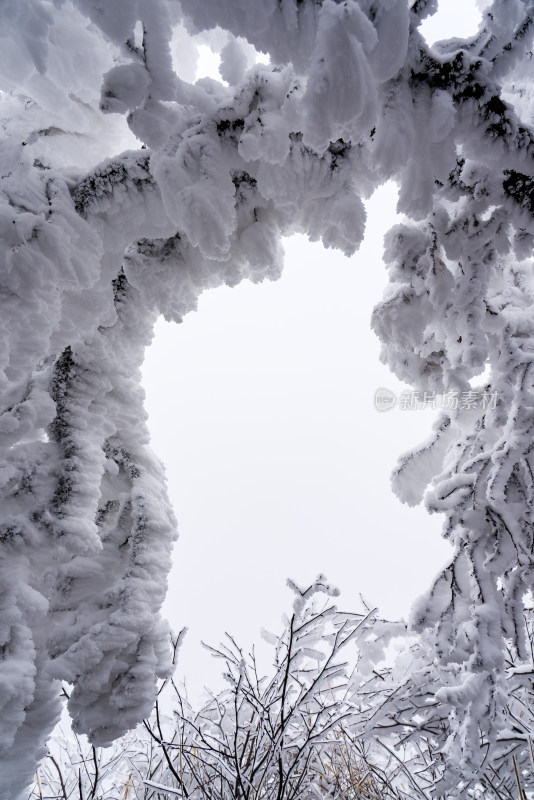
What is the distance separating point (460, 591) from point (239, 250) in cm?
224

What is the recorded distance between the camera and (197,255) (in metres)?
2.27

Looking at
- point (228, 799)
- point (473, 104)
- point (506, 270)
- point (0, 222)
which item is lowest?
point (228, 799)

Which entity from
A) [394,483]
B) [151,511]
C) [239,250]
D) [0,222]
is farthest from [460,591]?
[0,222]

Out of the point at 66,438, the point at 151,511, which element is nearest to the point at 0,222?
the point at 66,438

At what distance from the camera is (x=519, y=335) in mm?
2420

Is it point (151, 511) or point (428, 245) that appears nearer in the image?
point (428, 245)

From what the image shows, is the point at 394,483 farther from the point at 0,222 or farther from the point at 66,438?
the point at 0,222

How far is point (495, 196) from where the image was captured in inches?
70.2

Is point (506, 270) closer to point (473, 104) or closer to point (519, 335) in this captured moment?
point (519, 335)

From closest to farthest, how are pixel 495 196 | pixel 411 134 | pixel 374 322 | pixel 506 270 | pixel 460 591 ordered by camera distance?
pixel 411 134 → pixel 495 196 → pixel 374 322 → pixel 460 591 → pixel 506 270

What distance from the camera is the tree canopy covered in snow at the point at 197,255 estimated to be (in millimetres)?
1403

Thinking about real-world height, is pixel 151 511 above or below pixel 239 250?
below

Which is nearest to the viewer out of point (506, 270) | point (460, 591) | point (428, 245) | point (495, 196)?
point (495, 196)

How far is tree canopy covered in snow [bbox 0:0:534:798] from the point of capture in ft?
4.60
